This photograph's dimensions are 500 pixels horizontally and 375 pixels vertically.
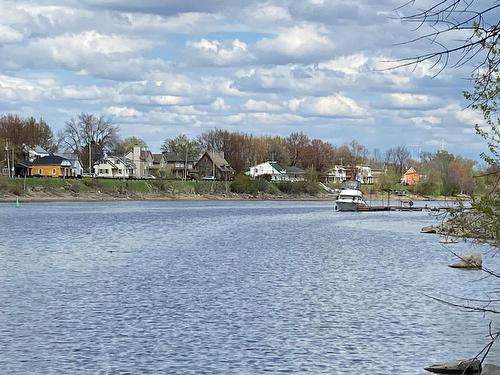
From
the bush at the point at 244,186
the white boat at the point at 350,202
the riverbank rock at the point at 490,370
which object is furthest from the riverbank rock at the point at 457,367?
the bush at the point at 244,186

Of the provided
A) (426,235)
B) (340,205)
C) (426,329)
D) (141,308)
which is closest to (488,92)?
(426,329)

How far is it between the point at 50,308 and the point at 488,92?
65.7 ft

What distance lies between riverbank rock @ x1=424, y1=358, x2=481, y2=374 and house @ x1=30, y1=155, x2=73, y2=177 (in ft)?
523

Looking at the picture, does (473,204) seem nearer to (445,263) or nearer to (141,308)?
(141,308)

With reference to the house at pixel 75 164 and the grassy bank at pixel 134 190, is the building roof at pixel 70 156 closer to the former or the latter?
the house at pixel 75 164

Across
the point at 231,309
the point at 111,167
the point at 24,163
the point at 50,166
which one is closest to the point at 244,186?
the point at 111,167

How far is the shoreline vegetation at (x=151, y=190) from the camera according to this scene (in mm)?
142625

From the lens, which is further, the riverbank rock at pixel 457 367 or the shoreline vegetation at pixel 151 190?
the shoreline vegetation at pixel 151 190

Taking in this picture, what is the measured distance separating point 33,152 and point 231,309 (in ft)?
545

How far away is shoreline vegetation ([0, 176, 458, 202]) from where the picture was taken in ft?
468

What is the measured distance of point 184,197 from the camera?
6703 inches

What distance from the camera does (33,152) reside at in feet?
616

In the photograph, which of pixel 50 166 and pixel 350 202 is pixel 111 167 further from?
pixel 350 202

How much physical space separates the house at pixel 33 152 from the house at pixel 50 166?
313 cm
